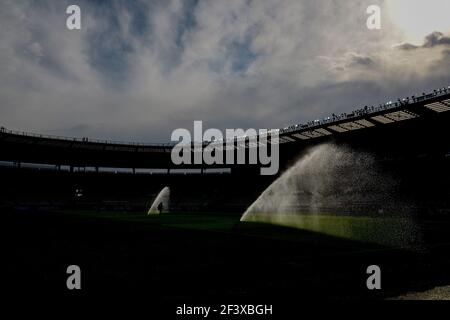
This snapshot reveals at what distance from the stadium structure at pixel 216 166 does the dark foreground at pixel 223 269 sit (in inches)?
1090

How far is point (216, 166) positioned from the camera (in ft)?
240

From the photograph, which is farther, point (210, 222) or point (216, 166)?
point (216, 166)

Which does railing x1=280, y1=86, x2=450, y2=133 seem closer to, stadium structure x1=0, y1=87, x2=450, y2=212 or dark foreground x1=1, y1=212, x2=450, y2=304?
stadium structure x1=0, y1=87, x2=450, y2=212

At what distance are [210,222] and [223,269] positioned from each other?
18164 mm

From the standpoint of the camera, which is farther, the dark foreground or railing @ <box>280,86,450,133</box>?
railing @ <box>280,86,450,133</box>

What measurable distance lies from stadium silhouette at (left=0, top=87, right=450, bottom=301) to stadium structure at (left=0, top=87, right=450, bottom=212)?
18 centimetres

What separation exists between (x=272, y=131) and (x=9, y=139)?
3885 cm

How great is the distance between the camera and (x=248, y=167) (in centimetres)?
6675

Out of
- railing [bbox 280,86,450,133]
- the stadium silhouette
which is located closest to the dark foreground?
the stadium silhouette

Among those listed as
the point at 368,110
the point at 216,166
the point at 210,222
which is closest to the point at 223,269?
the point at 210,222

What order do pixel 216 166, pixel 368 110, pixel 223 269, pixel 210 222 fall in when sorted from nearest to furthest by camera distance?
pixel 223 269
pixel 210 222
pixel 368 110
pixel 216 166

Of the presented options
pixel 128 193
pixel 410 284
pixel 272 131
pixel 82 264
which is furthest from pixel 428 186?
pixel 128 193

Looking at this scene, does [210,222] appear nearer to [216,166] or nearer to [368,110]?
[368,110]

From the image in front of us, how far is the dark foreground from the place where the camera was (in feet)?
22.2
